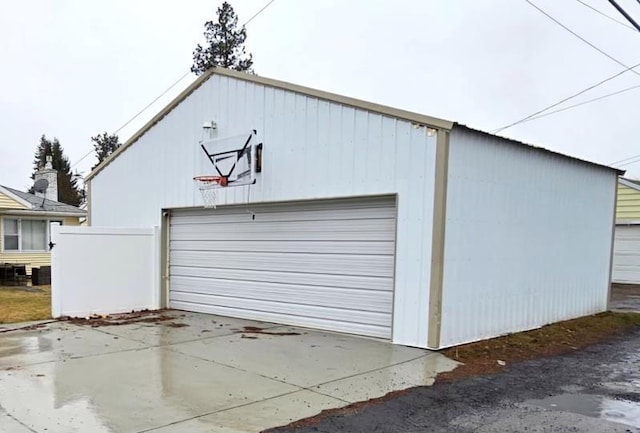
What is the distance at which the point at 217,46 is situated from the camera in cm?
2789

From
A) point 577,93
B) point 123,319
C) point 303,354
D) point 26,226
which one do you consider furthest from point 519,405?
point 26,226

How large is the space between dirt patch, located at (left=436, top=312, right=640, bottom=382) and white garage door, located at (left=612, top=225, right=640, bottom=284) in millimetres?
9382

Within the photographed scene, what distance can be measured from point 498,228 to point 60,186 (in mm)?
41974

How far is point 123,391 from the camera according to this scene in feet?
16.5

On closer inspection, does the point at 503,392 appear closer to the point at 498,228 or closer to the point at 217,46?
the point at 498,228

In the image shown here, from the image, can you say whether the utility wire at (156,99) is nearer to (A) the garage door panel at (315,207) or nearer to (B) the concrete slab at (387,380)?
(A) the garage door panel at (315,207)

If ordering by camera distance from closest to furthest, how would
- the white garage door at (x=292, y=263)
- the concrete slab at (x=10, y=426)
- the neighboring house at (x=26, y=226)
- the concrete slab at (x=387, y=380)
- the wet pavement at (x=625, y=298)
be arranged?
the concrete slab at (x=10, y=426) < the concrete slab at (x=387, y=380) < the white garage door at (x=292, y=263) < the wet pavement at (x=625, y=298) < the neighboring house at (x=26, y=226)

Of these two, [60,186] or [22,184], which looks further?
[22,184]

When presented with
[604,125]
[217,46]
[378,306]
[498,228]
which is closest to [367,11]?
[498,228]

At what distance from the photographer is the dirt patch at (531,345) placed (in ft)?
20.9

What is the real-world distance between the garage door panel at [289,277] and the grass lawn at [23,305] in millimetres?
2871

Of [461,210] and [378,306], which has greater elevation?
[461,210]

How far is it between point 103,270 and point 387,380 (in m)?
7.16

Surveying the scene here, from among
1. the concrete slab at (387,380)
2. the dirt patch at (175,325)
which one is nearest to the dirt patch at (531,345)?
the concrete slab at (387,380)
